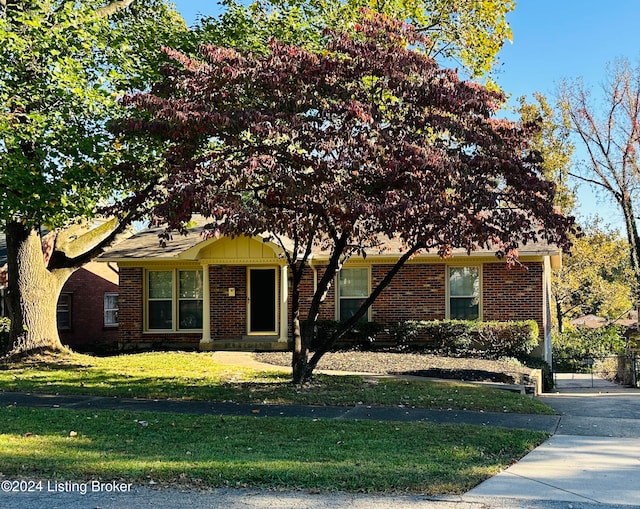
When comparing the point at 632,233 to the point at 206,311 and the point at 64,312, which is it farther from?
the point at 64,312

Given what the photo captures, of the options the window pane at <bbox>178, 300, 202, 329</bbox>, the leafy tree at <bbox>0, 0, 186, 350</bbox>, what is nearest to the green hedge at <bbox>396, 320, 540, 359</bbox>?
the window pane at <bbox>178, 300, 202, 329</bbox>

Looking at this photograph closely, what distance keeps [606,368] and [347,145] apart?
19504mm

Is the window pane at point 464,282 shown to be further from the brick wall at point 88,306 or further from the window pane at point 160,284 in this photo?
the brick wall at point 88,306

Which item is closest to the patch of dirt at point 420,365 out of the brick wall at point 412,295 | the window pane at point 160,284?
the brick wall at point 412,295

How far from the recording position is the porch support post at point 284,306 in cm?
1941

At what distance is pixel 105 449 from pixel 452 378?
8.50m

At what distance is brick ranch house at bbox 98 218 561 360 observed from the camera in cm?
1916

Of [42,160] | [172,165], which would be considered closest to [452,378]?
[172,165]

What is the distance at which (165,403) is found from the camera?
1077 centimetres

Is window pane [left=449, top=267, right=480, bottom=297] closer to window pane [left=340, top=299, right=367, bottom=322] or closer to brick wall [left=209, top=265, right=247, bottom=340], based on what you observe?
window pane [left=340, top=299, right=367, bottom=322]

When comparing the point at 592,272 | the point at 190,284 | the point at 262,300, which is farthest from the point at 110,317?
the point at 592,272

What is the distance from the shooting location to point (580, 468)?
6.89 metres

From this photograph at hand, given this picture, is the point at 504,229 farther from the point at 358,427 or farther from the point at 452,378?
the point at 452,378

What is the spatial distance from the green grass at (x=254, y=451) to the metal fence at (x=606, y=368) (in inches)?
470
